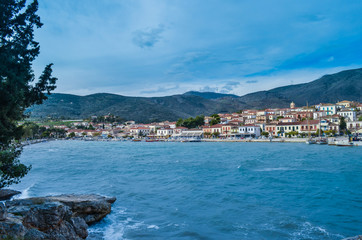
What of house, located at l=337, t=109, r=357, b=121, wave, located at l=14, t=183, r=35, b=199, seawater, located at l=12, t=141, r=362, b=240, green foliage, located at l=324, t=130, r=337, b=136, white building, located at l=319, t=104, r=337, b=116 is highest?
white building, located at l=319, t=104, r=337, b=116

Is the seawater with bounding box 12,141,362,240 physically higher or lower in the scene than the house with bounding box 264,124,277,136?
lower

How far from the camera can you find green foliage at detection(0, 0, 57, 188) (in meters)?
8.41

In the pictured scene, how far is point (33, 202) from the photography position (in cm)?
1006

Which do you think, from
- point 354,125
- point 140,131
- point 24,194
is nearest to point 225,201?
point 24,194

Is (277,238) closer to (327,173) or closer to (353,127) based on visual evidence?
(327,173)

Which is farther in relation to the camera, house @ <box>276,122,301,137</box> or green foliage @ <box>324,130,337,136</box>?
house @ <box>276,122,301,137</box>

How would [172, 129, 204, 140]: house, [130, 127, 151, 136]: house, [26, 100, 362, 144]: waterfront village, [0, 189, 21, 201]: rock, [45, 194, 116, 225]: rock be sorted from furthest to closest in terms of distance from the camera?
[130, 127, 151, 136]: house → [172, 129, 204, 140]: house → [26, 100, 362, 144]: waterfront village → [0, 189, 21, 201]: rock → [45, 194, 116, 225]: rock

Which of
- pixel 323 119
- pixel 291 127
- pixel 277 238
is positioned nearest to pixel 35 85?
pixel 277 238

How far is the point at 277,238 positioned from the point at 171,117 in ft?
586

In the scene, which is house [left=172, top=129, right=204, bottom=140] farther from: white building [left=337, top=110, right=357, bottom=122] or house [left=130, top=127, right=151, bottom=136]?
white building [left=337, top=110, right=357, bottom=122]

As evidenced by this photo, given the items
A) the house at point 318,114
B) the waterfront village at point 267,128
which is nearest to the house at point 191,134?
the waterfront village at point 267,128

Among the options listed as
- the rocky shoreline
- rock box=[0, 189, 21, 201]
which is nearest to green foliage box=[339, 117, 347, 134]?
rock box=[0, 189, 21, 201]

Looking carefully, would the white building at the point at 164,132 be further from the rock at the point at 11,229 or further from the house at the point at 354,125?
the rock at the point at 11,229

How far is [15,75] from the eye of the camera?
844 cm
